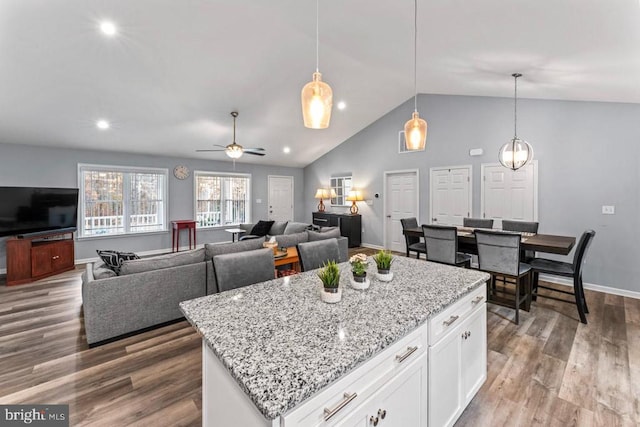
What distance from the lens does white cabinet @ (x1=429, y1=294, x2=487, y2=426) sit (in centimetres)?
147

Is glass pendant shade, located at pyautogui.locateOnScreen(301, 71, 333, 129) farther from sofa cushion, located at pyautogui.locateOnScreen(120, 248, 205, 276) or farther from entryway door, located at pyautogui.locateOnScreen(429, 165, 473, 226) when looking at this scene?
entryway door, located at pyautogui.locateOnScreen(429, 165, 473, 226)

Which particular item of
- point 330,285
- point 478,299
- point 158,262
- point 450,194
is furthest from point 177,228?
point 478,299

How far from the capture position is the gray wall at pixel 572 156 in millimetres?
3844

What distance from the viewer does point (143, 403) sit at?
194cm

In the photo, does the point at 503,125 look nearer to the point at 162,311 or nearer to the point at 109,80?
the point at 162,311

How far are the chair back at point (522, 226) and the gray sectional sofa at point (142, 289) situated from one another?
3.83m

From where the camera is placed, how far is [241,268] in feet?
6.89

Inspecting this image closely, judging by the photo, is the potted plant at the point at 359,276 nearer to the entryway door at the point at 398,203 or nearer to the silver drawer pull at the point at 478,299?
the silver drawer pull at the point at 478,299

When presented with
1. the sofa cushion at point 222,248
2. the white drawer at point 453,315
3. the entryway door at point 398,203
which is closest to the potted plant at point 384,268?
the white drawer at point 453,315

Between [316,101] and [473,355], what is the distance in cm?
189

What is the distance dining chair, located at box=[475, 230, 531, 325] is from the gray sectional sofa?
9.14ft

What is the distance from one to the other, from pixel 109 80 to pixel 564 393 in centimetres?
595

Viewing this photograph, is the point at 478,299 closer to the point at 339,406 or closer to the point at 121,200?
the point at 339,406

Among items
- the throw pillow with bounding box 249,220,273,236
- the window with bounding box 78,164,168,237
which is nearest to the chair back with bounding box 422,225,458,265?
the throw pillow with bounding box 249,220,273,236
